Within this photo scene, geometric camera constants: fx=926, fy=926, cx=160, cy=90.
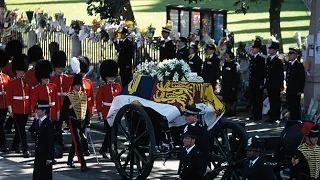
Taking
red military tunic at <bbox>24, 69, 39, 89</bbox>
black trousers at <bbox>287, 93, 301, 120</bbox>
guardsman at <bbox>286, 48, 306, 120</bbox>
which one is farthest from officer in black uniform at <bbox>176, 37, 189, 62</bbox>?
red military tunic at <bbox>24, 69, 39, 89</bbox>

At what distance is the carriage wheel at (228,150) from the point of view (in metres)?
12.2

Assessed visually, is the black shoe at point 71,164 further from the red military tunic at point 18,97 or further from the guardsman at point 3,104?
the guardsman at point 3,104

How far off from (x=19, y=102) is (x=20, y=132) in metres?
0.57

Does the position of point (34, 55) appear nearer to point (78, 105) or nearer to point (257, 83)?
point (78, 105)

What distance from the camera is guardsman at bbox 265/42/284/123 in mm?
19047

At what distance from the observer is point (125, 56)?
22250mm

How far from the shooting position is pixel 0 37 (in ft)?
97.8

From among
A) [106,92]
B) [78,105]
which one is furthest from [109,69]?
[78,105]

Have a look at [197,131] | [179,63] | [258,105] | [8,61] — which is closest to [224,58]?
[258,105]

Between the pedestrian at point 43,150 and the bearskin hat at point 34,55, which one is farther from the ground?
the bearskin hat at point 34,55

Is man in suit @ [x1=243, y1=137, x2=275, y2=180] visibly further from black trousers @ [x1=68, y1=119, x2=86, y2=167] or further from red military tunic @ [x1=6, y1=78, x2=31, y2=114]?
red military tunic @ [x1=6, y1=78, x2=31, y2=114]

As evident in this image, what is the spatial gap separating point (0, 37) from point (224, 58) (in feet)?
36.3

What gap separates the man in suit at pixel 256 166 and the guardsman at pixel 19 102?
6307mm

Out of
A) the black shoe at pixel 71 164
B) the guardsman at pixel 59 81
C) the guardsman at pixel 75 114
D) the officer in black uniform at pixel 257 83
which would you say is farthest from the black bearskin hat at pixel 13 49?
the black shoe at pixel 71 164
